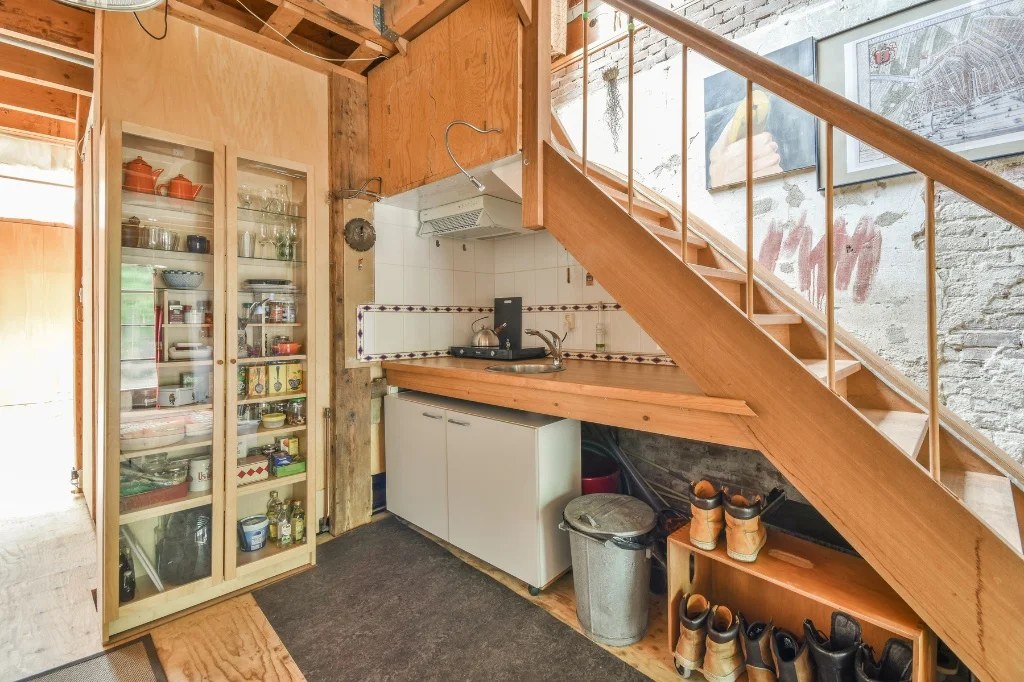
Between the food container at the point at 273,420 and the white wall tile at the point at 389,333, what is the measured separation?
67cm

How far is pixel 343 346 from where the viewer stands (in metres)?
2.70

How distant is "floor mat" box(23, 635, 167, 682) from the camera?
1.62 metres

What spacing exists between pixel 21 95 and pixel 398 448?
3183 mm

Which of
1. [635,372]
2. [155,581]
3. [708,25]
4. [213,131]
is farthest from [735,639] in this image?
[213,131]

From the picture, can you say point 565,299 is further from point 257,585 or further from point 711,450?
point 257,585

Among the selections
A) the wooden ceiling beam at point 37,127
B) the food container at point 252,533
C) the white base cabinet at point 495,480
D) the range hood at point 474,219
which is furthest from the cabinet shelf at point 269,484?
the wooden ceiling beam at point 37,127

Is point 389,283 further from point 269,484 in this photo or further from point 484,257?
point 269,484

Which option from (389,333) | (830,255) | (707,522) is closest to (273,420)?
(389,333)

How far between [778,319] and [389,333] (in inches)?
84.2

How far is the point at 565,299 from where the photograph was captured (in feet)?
9.44

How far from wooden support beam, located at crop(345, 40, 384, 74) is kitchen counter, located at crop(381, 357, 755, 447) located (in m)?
1.77

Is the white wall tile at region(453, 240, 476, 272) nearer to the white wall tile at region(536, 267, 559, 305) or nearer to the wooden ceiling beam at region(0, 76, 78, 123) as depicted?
the white wall tile at region(536, 267, 559, 305)

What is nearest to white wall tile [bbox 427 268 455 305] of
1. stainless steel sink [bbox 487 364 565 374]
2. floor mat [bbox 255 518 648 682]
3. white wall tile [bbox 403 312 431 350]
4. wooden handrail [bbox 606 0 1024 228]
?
white wall tile [bbox 403 312 431 350]

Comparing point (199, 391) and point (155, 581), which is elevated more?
point (199, 391)
